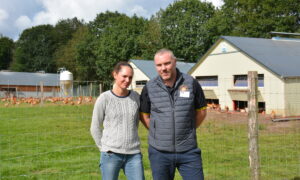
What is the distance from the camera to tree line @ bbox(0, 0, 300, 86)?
3794 centimetres

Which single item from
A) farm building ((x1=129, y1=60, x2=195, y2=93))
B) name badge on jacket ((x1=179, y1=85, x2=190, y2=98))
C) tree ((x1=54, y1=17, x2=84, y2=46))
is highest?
tree ((x1=54, y1=17, x2=84, y2=46))

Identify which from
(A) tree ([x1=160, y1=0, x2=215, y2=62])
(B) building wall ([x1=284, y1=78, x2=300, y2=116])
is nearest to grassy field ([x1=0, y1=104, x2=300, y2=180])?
(B) building wall ([x1=284, y1=78, x2=300, y2=116])

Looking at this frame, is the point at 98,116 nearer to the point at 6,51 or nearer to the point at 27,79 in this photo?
the point at 27,79

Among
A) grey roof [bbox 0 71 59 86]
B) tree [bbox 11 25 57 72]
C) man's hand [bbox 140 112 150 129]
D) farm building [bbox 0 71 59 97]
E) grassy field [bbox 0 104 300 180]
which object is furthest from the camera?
tree [bbox 11 25 57 72]

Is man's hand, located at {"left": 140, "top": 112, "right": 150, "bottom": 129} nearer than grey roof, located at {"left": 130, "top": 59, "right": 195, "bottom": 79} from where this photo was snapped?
Yes

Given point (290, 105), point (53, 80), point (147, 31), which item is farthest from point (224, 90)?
point (53, 80)

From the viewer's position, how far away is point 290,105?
16688 millimetres

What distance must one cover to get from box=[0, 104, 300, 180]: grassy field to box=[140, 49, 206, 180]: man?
2.24 m

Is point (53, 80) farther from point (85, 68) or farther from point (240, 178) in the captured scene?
point (240, 178)

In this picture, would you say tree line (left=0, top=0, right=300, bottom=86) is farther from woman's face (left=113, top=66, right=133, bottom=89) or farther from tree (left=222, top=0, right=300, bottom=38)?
woman's face (left=113, top=66, right=133, bottom=89)

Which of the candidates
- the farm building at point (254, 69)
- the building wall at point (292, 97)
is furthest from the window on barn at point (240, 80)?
the building wall at point (292, 97)

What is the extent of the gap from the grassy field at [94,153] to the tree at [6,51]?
2443 inches

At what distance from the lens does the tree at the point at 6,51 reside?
222 ft

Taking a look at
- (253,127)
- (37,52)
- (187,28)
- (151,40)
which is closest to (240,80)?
(253,127)
